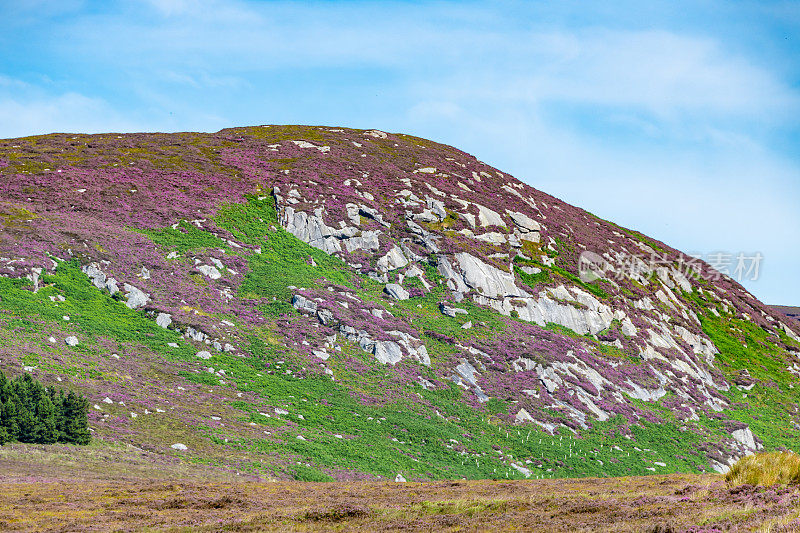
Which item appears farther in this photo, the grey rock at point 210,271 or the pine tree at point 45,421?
the grey rock at point 210,271

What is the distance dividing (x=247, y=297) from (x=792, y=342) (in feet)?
270

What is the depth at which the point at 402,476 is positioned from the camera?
4134cm

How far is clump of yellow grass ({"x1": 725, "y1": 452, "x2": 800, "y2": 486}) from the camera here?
22.5m

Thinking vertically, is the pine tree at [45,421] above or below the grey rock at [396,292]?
below

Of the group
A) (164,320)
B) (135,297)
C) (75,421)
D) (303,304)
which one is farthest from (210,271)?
(75,421)

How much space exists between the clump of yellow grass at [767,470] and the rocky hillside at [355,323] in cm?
2165

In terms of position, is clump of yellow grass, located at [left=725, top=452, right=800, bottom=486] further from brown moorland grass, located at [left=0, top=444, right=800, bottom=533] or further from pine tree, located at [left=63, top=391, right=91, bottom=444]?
pine tree, located at [left=63, top=391, right=91, bottom=444]

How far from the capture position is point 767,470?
23312 millimetres

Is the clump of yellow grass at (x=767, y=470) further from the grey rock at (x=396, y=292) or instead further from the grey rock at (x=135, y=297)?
the grey rock at (x=135, y=297)

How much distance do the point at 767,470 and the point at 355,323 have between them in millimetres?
39252

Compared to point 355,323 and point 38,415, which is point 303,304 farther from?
point 38,415

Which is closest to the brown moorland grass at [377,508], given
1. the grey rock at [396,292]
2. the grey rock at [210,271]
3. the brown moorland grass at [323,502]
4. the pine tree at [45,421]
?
the brown moorland grass at [323,502]

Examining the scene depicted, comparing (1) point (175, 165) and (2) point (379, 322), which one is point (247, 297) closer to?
(2) point (379, 322)

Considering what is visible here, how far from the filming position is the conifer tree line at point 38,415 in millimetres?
34625
